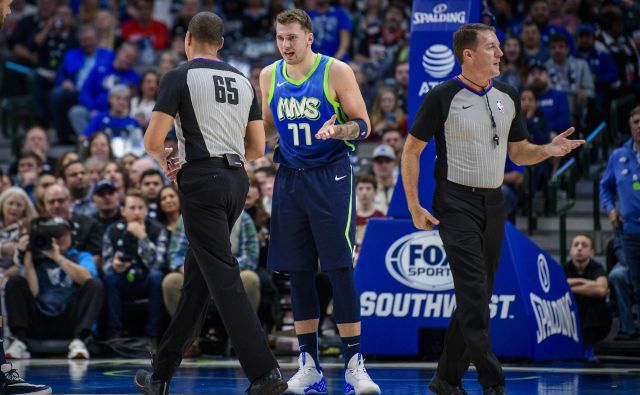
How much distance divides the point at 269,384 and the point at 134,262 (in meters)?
5.57

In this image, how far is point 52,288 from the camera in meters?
11.7

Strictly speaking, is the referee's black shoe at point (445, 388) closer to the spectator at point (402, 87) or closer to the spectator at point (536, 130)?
the spectator at point (536, 130)

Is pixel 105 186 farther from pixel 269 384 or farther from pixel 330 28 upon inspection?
pixel 269 384

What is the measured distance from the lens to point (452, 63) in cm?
994

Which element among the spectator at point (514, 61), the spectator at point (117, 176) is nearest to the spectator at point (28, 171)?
the spectator at point (117, 176)

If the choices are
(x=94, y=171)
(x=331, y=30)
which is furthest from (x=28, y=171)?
(x=331, y=30)

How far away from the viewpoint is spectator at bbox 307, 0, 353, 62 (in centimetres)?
1702

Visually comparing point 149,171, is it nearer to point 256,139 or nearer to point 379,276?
point 379,276

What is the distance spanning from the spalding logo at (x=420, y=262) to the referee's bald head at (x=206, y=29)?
12.6ft

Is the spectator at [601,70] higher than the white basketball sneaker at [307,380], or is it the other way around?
the spectator at [601,70]

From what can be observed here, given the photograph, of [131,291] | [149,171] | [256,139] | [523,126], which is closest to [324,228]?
[256,139]

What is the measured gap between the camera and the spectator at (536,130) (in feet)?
45.8

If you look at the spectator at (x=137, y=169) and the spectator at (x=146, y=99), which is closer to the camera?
the spectator at (x=137, y=169)

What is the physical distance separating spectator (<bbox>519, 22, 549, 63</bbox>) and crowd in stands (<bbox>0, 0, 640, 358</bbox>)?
0.02 m
